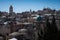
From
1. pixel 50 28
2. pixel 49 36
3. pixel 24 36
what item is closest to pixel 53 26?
pixel 50 28

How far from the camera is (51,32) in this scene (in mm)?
10945

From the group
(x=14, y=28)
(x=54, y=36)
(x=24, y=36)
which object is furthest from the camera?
(x=14, y=28)

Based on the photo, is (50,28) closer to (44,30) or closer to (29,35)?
(44,30)

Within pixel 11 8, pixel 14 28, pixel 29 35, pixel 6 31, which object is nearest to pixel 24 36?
pixel 29 35

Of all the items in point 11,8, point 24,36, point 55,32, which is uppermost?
Answer: point 11,8

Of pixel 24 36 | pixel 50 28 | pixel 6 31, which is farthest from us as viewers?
pixel 6 31

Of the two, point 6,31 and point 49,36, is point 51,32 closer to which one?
point 49,36

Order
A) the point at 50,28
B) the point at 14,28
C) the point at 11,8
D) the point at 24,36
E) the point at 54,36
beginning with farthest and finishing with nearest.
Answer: the point at 11,8 → the point at 14,28 → the point at 24,36 → the point at 50,28 → the point at 54,36

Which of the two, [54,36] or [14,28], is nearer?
[54,36]

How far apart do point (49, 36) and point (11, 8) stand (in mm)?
38368

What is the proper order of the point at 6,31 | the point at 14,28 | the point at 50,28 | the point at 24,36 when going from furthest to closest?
the point at 14,28 → the point at 6,31 → the point at 24,36 → the point at 50,28

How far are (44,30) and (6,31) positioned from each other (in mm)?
11809

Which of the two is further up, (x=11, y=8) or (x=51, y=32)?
(x=11, y=8)

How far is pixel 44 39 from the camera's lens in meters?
10.8
